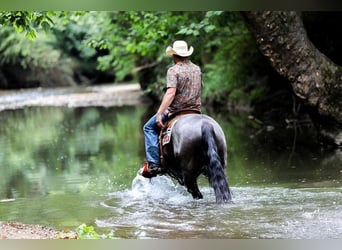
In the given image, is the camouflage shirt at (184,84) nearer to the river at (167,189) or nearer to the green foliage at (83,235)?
the river at (167,189)

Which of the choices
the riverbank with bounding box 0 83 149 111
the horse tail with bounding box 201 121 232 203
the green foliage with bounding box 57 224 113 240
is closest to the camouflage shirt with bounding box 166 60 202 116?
the horse tail with bounding box 201 121 232 203

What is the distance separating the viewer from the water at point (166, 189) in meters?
5.46

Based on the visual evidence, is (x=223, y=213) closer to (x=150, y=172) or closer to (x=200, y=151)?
(x=200, y=151)

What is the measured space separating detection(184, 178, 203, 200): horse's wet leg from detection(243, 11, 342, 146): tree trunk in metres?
3.62

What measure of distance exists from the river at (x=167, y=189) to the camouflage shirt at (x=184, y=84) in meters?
0.92

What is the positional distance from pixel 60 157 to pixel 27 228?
18.0ft

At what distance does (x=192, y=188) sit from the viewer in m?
6.64

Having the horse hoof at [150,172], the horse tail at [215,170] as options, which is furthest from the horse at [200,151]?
the horse hoof at [150,172]

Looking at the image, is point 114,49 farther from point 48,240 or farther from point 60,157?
point 48,240

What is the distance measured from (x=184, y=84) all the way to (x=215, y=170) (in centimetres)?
104

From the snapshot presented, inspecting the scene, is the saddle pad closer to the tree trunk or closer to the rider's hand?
the rider's hand

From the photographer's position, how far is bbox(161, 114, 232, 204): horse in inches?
244

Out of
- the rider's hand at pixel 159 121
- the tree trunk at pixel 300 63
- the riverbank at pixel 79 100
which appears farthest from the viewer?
the riverbank at pixel 79 100
